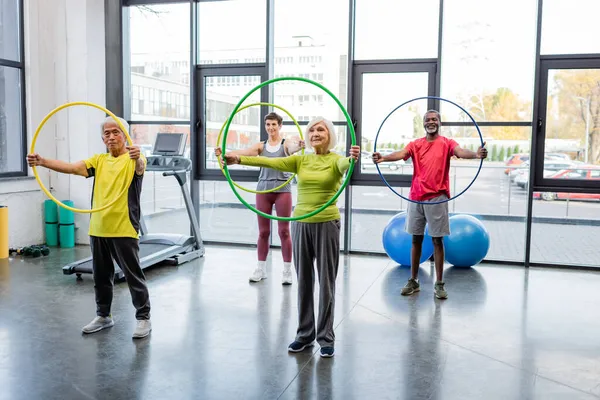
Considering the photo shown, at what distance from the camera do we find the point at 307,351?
11.8 feet

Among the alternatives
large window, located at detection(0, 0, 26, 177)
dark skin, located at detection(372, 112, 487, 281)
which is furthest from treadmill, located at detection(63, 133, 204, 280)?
dark skin, located at detection(372, 112, 487, 281)

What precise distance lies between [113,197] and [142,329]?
0.91 m

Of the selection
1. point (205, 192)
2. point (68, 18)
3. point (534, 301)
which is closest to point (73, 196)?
point (205, 192)

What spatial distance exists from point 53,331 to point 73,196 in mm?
3613

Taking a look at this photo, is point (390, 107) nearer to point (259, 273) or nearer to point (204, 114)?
point (204, 114)

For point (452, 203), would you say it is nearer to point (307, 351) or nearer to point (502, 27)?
point (502, 27)

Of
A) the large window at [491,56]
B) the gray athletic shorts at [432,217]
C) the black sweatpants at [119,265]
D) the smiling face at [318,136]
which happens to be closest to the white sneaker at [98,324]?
the black sweatpants at [119,265]

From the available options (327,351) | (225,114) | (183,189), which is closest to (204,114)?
(225,114)

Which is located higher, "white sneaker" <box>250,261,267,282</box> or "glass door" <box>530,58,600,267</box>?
"glass door" <box>530,58,600,267</box>

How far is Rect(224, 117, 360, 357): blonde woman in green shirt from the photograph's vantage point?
3.46 metres

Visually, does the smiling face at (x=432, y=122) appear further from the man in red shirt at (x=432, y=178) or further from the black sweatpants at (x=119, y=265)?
the black sweatpants at (x=119, y=265)

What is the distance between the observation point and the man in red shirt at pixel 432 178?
15.7ft

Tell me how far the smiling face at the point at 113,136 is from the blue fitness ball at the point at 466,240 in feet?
11.7

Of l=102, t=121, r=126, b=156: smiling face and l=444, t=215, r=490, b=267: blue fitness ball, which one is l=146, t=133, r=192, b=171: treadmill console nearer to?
l=102, t=121, r=126, b=156: smiling face
